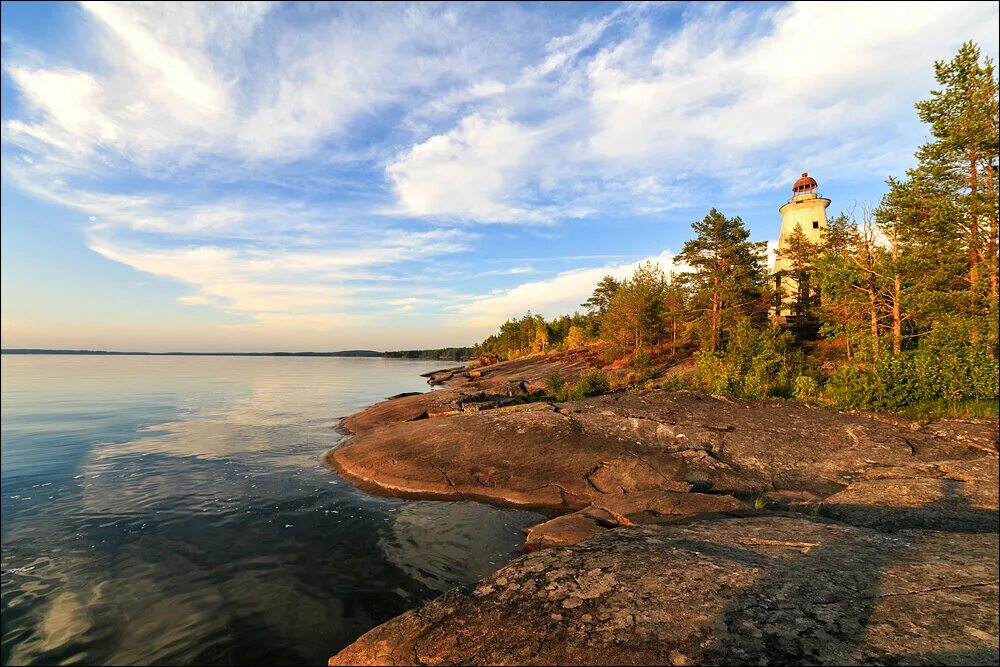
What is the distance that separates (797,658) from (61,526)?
16.1 metres

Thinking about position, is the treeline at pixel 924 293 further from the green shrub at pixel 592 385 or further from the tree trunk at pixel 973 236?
the green shrub at pixel 592 385

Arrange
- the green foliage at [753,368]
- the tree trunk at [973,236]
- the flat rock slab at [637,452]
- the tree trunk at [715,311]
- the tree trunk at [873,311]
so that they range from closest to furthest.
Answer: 1. the flat rock slab at [637,452]
2. the tree trunk at [973,236]
3. the tree trunk at [873,311]
4. the green foliage at [753,368]
5. the tree trunk at [715,311]

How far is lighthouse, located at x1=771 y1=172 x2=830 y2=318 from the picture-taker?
45000 millimetres

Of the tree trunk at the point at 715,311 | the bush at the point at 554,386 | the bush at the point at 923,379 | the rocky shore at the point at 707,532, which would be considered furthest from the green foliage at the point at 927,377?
the tree trunk at the point at 715,311

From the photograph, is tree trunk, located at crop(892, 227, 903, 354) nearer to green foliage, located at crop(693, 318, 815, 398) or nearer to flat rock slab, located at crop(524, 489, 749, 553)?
green foliage, located at crop(693, 318, 815, 398)

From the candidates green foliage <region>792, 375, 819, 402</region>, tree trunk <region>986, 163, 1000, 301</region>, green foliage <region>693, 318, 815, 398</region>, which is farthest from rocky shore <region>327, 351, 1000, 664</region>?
→ tree trunk <region>986, 163, 1000, 301</region>

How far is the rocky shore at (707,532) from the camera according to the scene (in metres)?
4.65

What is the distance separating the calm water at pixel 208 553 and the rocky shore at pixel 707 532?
185cm

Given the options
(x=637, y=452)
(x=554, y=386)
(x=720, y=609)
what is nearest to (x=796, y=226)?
(x=554, y=386)

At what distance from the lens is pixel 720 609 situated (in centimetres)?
505

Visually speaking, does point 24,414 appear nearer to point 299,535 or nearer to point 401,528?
point 299,535

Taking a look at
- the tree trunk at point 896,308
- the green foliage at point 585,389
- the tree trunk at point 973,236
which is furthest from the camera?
the green foliage at point 585,389

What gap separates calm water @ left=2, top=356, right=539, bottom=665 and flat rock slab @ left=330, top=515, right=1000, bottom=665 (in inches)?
108

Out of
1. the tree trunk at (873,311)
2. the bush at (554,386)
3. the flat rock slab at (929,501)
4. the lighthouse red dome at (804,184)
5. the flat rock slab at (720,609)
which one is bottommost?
the flat rock slab at (929,501)
